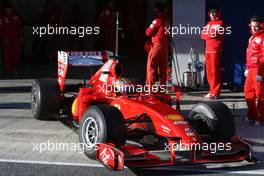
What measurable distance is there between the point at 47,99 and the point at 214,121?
3.09 meters

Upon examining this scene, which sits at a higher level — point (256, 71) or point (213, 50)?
point (213, 50)

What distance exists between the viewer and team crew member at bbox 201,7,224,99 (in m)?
13.4

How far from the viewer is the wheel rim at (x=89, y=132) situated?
8821 mm

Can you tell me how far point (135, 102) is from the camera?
922 centimetres

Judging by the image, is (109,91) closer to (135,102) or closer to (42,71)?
(135,102)

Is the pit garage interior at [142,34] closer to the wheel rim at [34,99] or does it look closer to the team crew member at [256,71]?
the wheel rim at [34,99]

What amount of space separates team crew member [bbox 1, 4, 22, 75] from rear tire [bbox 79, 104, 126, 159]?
8091 millimetres

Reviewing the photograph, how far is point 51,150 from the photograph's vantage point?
9.50 metres
